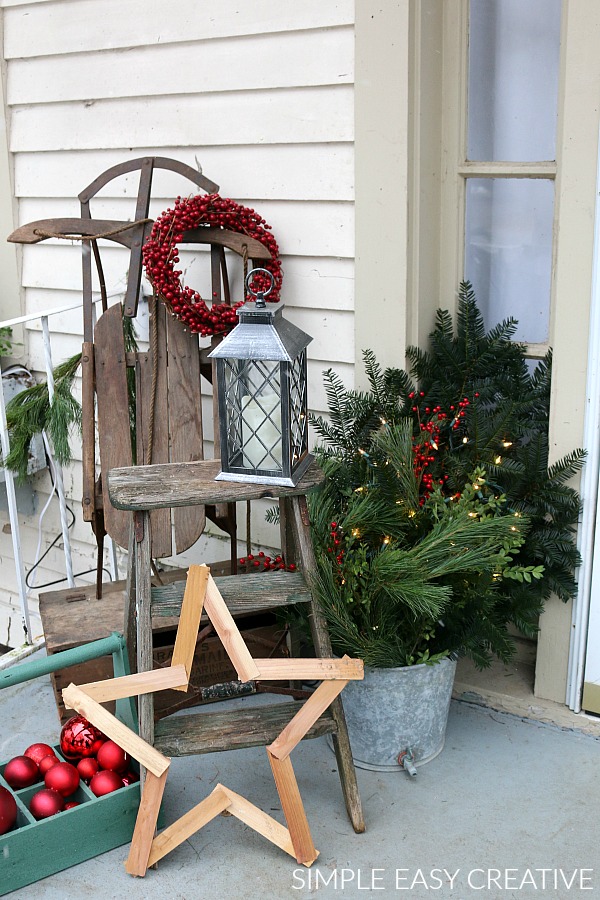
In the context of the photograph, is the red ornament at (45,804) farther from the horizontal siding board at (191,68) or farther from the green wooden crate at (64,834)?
the horizontal siding board at (191,68)

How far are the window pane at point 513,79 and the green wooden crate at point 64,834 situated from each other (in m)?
1.83

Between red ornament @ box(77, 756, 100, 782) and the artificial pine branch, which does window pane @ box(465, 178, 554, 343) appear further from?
red ornament @ box(77, 756, 100, 782)

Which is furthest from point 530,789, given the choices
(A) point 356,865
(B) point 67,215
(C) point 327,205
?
(B) point 67,215

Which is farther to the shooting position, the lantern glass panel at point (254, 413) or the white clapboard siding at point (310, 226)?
the white clapboard siding at point (310, 226)

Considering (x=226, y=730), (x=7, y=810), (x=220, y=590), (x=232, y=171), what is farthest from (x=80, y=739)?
(x=232, y=171)

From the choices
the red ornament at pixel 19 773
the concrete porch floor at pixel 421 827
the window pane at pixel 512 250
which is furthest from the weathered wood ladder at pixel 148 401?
the window pane at pixel 512 250

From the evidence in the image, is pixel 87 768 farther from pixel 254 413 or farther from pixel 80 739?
pixel 254 413

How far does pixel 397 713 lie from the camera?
7.36ft

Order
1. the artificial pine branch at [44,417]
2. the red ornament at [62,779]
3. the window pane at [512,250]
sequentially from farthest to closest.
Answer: the artificial pine branch at [44,417] → the window pane at [512,250] → the red ornament at [62,779]

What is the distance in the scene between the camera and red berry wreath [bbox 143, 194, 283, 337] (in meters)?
2.52

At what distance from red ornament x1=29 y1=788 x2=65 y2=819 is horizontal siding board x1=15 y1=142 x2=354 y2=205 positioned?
65.5 inches

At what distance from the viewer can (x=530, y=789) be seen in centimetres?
222

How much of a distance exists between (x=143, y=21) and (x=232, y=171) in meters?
0.57

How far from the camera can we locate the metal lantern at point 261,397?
192cm
